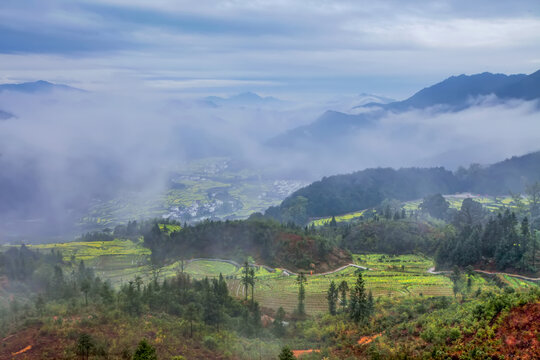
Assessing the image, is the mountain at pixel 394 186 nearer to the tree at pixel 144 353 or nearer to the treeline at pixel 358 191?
the treeline at pixel 358 191

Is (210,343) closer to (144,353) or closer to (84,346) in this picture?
(84,346)

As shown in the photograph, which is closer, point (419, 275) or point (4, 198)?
point (419, 275)

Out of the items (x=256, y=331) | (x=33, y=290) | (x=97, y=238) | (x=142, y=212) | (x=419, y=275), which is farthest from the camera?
(x=142, y=212)

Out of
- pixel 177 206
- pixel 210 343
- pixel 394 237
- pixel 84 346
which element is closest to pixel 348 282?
pixel 210 343

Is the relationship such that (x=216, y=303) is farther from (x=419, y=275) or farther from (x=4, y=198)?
(x=4, y=198)

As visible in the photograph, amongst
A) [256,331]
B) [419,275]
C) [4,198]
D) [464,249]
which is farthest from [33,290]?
[4,198]

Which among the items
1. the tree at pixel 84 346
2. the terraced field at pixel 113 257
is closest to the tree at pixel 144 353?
the tree at pixel 84 346
